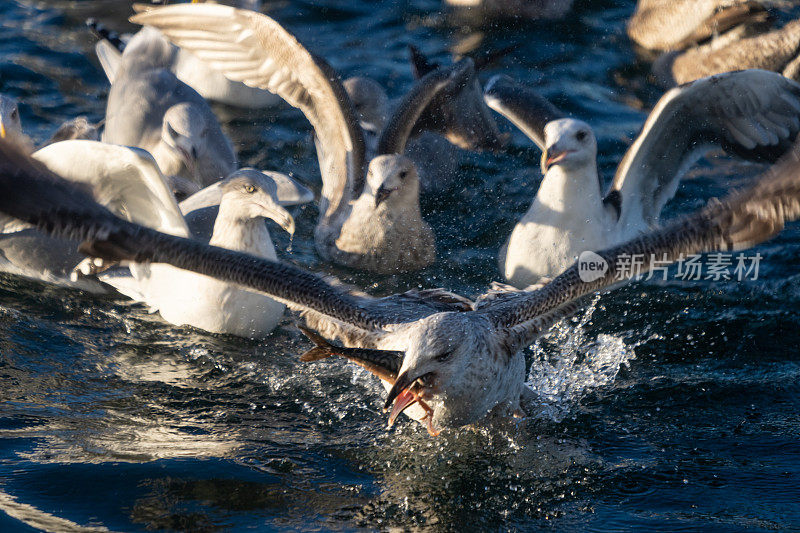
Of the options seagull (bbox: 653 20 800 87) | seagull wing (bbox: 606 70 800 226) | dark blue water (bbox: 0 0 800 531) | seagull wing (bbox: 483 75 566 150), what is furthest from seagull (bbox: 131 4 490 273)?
seagull (bbox: 653 20 800 87)

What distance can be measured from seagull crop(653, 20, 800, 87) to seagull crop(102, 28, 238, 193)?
4289 millimetres

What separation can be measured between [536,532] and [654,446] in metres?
1.04

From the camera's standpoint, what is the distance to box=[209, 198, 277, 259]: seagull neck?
616 cm

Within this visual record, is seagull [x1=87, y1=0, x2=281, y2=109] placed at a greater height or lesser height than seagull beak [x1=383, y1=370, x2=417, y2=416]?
greater

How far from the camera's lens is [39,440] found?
16.4ft

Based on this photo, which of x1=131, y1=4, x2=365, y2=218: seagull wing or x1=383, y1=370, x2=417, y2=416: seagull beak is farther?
x1=131, y1=4, x2=365, y2=218: seagull wing

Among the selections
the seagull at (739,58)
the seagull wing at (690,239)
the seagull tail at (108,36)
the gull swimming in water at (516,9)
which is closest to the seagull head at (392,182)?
the seagull wing at (690,239)

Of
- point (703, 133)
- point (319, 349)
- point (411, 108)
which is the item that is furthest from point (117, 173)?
point (703, 133)

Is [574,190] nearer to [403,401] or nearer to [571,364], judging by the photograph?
[571,364]

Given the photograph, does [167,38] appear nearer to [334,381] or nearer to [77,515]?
[334,381]

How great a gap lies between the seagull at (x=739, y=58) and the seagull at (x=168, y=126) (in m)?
4.29

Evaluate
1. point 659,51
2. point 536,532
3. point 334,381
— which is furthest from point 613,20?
point 536,532

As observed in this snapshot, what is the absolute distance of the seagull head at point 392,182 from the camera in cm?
680

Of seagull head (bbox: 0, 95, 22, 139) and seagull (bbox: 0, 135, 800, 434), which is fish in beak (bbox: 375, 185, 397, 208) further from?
seagull head (bbox: 0, 95, 22, 139)
